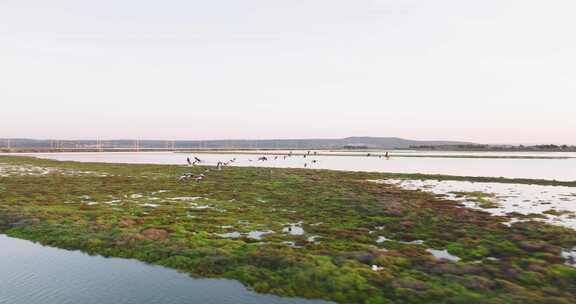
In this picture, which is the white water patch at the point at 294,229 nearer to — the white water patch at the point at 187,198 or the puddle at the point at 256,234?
the puddle at the point at 256,234

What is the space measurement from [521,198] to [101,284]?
34.6 m

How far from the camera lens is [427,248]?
59.6 feet

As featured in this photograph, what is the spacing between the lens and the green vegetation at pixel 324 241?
13.2 metres

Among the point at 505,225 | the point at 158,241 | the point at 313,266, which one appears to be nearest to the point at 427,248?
the point at 313,266

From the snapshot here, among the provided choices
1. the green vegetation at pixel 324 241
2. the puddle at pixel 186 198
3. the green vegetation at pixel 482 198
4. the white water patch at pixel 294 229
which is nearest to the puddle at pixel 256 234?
the green vegetation at pixel 324 241

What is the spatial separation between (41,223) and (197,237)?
918cm

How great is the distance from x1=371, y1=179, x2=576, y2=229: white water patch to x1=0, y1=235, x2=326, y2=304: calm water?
66.1 ft

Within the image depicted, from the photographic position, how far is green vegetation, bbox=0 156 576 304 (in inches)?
521

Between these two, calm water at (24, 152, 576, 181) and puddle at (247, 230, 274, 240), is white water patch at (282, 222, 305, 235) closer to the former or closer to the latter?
puddle at (247, 230, 274, 240)

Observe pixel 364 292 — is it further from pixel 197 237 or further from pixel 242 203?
pixel 242 203

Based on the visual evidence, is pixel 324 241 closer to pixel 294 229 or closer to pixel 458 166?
pixel 294 229

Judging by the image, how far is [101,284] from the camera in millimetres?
13648

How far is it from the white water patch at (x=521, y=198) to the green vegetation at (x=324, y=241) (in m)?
2.68

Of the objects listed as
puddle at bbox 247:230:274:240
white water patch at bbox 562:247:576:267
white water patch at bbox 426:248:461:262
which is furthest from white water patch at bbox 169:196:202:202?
white water patch at bbox 562:247:576:267
